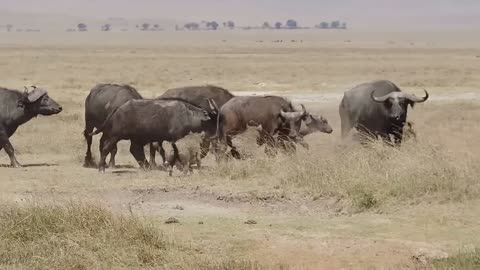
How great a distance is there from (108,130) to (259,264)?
27.5 ft

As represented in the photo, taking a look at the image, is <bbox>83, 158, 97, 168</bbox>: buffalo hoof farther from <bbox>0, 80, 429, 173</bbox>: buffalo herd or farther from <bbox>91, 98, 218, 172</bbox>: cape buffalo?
<bbox>91, 98, 218, 172</bbox>: cape buffalo

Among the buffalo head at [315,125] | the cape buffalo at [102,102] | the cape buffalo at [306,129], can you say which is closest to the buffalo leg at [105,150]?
the cape buffalo at [102,102]

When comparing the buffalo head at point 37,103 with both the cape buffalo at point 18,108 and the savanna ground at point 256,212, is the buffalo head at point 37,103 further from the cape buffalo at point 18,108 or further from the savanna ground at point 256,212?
the savanna ground at point 256,212

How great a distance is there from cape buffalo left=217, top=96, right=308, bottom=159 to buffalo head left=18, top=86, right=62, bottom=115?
3.88 m

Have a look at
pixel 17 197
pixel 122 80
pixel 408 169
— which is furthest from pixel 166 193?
pixel 122 80

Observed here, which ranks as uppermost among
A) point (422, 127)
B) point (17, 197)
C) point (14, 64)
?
point (17, 197)

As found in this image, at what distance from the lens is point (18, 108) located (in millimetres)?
18828

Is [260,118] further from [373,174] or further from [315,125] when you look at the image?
[373,174]

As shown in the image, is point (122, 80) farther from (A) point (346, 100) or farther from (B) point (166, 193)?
(B) point (166, 193)

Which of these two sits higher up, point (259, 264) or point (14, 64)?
point (259, 264)

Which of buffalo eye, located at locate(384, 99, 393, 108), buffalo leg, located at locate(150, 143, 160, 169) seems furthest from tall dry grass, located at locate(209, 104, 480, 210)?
buffalo eye, located at locate(384, 99, 393, 108)

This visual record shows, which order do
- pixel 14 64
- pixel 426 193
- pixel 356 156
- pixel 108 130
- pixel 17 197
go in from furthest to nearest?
1. pixel 14 64
2. pixel 108 130
3. pixel 356 156
4. pixel 17 197
5. pixel 426 193

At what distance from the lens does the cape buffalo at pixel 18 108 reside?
1858 centimetres

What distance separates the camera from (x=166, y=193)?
534 inches
